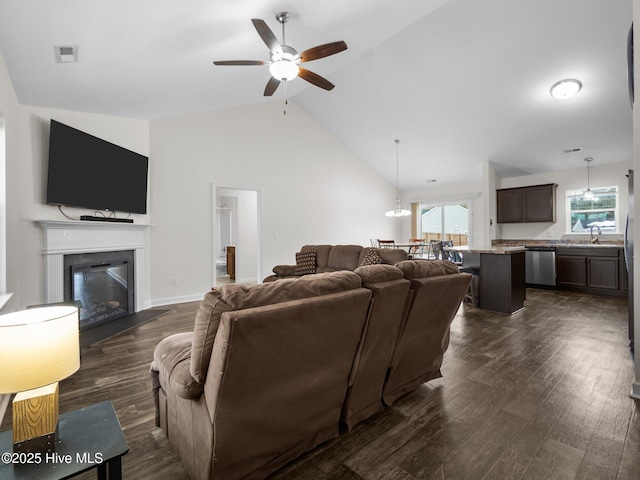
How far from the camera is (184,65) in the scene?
10.7ft

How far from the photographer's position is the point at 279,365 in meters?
1.29

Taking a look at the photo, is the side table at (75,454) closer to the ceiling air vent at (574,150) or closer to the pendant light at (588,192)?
the ceiling air vent at (574,150)

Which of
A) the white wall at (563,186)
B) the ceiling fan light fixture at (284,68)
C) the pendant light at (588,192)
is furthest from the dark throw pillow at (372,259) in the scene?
the pendant light at (588,192)

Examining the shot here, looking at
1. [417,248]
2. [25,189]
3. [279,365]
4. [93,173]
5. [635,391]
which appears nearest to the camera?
→ [279,365]

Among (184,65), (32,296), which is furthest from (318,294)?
(32,296)

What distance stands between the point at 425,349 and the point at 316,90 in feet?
17.6

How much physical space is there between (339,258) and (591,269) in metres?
4.54

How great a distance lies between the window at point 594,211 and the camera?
590cm

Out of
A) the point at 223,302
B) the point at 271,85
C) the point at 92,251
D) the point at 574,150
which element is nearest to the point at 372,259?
the point at 271,85

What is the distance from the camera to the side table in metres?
0.95

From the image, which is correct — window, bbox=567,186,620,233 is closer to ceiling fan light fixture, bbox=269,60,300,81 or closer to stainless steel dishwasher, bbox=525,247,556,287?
stainless steel dishwasher, bbox=525,247,556,287

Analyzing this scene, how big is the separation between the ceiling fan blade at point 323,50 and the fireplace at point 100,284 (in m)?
3.37

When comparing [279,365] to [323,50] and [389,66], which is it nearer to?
[323,50]

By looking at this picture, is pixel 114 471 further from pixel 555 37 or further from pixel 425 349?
pixel 555 37
